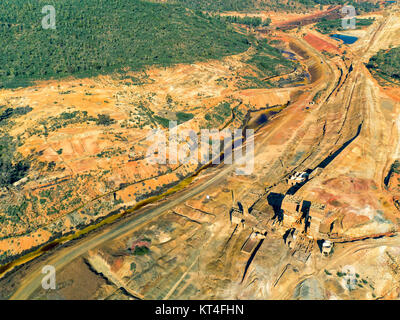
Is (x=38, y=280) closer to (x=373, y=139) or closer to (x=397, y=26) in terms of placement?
(x=373, y=139)

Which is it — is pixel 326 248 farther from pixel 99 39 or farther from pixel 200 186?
pixel 99 39

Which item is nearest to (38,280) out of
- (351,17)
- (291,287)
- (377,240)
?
(291,287)

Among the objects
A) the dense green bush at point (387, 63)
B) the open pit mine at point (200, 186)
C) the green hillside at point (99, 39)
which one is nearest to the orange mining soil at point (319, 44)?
the dense green bush at point (387, 63)

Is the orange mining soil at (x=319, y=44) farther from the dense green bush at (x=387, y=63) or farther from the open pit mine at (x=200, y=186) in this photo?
the open pit mine at (x=200, y=186)

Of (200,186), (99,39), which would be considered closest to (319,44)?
(99,39)

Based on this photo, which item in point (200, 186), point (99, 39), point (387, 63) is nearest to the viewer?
point (200, 186)

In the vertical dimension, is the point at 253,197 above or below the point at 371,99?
below

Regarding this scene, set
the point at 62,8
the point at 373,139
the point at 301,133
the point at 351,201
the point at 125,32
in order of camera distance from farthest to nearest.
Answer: the point at 62,8
the point at 125,32
the point at 301,133
the point at 373,139
the point at 351,201
